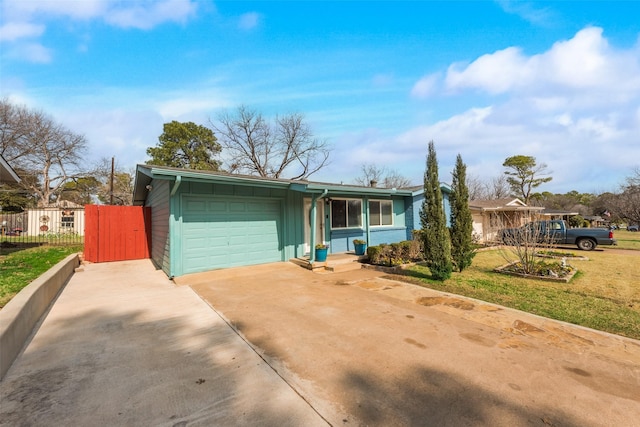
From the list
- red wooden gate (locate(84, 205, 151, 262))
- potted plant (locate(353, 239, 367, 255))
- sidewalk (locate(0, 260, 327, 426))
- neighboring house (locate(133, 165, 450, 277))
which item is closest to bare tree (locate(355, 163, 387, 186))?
neighboring house (locate(133, 165, 450, 277))

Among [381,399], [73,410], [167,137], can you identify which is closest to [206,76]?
[73,410]

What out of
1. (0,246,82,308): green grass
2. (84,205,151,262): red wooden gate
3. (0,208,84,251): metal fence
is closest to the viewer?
(0,246,82,308): green grass

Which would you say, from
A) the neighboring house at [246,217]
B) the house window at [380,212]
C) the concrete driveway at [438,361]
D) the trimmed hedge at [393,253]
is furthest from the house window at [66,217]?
the trimmed hedge at [393,253]

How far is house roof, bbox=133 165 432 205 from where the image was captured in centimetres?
663

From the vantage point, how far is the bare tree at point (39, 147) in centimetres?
2123

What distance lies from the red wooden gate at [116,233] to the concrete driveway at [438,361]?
7.27 m

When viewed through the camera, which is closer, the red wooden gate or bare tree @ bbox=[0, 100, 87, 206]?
the red wooden gate

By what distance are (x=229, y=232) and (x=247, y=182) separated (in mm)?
1626

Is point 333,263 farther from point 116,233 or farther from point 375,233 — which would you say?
point 116,233

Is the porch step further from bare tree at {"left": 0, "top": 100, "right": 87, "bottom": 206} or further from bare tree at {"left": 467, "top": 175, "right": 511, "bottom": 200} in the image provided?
bare tree at {"left": 467, "top": 175, "right": 511, "bottom": 200}

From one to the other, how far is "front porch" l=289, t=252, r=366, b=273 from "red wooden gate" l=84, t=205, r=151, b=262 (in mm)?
6207

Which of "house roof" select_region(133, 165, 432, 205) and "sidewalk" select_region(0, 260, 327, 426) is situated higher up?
"house roof" select_region(133, 165, 432, 205)

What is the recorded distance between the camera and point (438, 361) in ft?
9.95

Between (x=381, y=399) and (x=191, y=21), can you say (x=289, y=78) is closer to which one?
(x=191, y=21)
